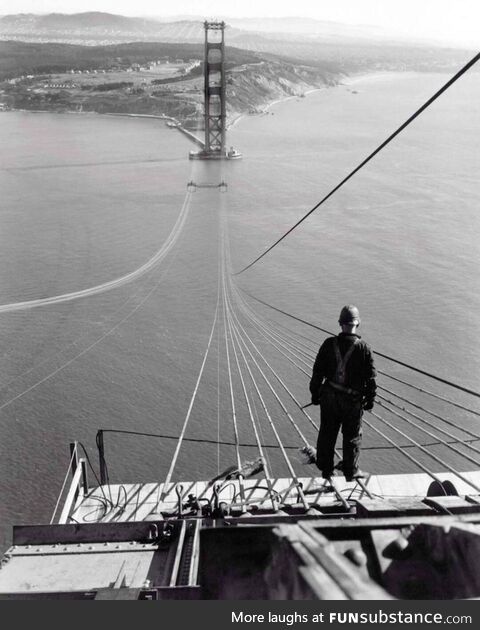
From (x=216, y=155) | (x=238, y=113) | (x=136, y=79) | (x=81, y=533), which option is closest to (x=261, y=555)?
(x=81, y=533)

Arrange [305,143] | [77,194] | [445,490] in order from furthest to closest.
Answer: [305,143] < [77,194] < [445,490]

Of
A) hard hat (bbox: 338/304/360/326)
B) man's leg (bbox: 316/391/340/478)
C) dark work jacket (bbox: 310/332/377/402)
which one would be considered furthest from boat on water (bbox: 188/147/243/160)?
hard hat (bbox: 338/304/360/326)

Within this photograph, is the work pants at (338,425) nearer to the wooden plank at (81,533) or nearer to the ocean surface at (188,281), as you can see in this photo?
the wooden plank at (81,533)

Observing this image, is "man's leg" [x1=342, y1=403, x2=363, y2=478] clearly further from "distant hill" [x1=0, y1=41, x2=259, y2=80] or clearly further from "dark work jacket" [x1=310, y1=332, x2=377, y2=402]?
"distant hill" [x1=0, y1=41, x2=259, y2=80]

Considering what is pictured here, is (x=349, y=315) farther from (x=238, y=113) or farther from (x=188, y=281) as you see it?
(x=238, y=113)

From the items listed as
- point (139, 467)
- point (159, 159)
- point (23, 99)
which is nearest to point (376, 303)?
point (139, 467)

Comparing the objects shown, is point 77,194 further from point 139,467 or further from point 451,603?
point 451,603

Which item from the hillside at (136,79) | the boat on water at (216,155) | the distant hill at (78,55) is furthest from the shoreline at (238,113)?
the boat on water at (216,155)
